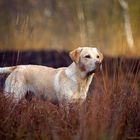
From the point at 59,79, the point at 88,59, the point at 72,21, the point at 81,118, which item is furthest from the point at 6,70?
the point at 72,21

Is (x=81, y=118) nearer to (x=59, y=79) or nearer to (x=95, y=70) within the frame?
(x=95, y=70)

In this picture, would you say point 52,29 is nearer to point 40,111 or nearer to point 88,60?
point 88,60

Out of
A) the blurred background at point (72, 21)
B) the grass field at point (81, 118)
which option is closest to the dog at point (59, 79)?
the grass field at point (81, 118)

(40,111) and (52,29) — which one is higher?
(52,29)

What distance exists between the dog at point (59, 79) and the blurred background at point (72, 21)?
1014cm

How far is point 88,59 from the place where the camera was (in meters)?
9.13

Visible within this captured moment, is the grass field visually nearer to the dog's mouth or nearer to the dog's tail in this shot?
the dog's mouth

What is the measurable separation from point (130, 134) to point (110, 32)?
552 inches

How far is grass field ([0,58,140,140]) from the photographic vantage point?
22.7 ft

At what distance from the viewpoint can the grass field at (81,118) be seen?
691cm

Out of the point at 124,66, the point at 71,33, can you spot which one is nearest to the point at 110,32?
the point at 71,33

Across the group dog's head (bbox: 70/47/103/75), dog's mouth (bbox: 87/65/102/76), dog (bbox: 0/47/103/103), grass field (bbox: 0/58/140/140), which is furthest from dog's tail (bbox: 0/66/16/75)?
grass field (bbox: 0/58/140/140)

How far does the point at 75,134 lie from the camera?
6973 millimetres

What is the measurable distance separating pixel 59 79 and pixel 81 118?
226 cm
